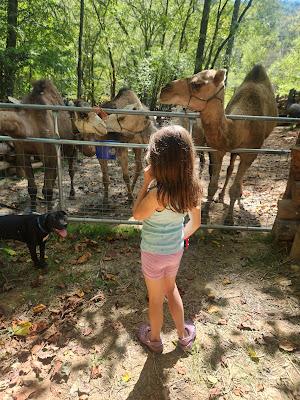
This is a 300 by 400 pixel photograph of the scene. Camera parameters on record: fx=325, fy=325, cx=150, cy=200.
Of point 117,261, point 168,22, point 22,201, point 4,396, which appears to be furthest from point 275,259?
point 168,22

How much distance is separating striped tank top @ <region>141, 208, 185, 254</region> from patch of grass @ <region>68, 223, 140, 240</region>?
7.32 ft

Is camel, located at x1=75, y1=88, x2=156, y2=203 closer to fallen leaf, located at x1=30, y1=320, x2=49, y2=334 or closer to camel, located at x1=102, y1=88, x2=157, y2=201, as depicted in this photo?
camel, located at x1=102, y1=88, x2=157, y2=201

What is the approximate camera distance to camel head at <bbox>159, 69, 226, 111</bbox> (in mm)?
3818

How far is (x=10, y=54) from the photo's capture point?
7.61 metres

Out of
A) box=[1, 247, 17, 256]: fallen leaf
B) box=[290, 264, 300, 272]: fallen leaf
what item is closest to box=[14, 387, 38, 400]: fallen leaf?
box=[1, 247, 17, 256]: fallen leaf

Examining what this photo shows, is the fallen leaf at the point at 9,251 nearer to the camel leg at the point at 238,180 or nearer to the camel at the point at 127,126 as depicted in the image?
the camel at the point at 127,126

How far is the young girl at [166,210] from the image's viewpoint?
2002 mm

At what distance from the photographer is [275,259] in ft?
13.1

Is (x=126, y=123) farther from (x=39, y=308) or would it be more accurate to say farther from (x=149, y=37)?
(x=149, y=37)

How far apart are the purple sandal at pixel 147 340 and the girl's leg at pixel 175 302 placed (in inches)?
7.6

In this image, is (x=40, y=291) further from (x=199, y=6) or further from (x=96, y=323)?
(x=199, y=6)

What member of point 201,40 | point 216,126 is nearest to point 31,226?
point 216,126

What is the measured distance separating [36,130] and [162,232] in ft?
10.9

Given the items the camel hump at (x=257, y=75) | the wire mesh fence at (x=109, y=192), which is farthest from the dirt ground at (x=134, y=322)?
the camel hump at (x=257, y=75)
